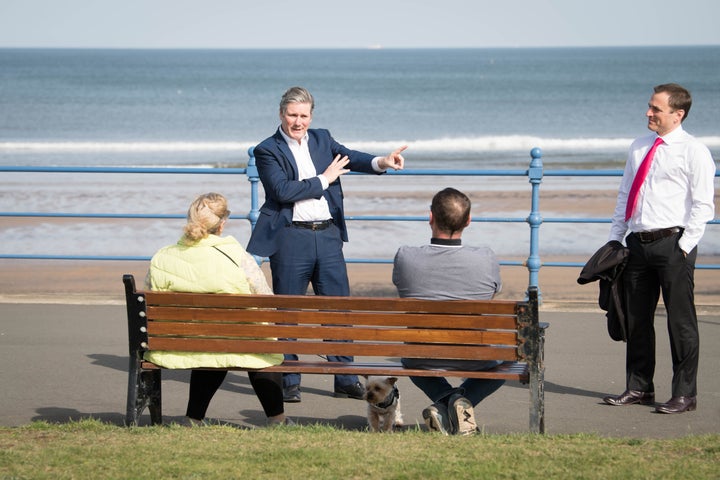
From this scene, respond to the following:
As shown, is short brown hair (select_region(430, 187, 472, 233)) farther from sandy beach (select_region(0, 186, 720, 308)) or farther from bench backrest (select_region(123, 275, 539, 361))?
sandy beach (select_region(0, 186, 720, 308))

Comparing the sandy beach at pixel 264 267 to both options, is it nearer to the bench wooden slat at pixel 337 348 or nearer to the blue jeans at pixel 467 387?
the blue jeans at pixel 467 387

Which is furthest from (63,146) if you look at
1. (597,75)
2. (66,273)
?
(597,75)

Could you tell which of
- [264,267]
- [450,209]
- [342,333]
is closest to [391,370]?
[342,333]

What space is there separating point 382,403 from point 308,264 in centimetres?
108

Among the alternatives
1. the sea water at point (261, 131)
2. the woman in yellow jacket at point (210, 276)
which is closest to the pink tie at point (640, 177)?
the woman in yellow jacket at point (210, 276)

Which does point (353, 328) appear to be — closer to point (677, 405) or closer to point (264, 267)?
point (677, 405)

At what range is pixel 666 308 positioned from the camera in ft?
17.8

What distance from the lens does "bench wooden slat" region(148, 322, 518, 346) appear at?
4654mm

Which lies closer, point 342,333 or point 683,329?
point 342,333

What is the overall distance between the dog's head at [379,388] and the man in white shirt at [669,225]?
57.8 inches

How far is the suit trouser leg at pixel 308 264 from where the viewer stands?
569cm

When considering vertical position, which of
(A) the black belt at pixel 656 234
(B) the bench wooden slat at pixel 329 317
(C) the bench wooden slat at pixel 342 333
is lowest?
(C) the bench wooden slat at pixel 342 333

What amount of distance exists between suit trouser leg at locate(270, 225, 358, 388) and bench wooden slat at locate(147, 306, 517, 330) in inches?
38.4

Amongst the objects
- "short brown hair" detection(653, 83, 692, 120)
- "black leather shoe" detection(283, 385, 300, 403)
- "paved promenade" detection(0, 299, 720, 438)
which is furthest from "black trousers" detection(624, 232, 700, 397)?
"black leather shoe" detection(283, 385, 300, 403)
